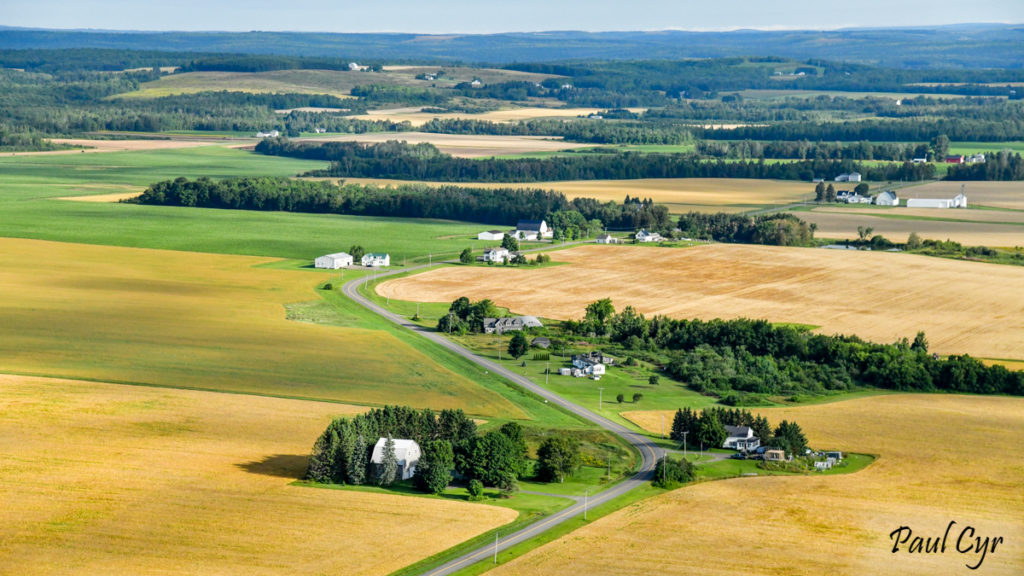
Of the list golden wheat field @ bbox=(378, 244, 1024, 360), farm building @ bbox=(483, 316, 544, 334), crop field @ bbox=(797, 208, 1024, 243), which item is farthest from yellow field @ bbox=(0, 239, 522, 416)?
crop field @ bbox=(797, 208, 1024, 243)

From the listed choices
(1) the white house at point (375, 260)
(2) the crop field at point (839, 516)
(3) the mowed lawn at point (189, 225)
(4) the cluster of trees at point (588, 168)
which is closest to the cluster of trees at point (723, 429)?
(2) the crop field at point (839, 516)

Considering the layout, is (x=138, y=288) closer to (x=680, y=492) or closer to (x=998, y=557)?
(x=680, y=492)

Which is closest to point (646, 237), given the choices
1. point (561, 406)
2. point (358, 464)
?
point (561, 406)

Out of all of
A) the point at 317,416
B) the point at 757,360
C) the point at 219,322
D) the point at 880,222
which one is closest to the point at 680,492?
the point at 317,416

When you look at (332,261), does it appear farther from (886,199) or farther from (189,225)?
(886,199)

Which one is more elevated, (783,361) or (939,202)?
(939,202)

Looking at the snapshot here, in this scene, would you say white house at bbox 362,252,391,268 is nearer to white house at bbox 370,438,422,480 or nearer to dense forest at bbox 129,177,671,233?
dense forest at bbox 129,177,671,233
